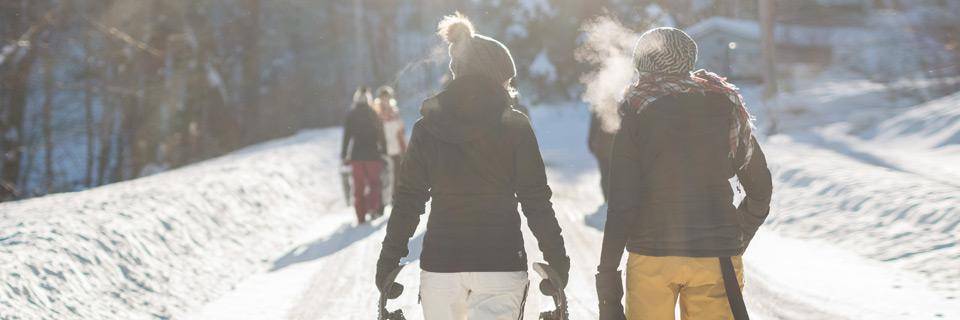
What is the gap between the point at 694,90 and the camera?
3682 mm

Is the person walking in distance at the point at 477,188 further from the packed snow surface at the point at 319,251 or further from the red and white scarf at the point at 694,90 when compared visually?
the packed snow surface at the point at 319,251

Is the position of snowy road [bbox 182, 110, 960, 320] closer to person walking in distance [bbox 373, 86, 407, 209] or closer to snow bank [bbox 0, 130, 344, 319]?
snow bank [bbox 0, 130, 344, 319]

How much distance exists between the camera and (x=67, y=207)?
10109 mm

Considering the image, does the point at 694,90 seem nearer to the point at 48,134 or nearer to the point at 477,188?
the point at 477,188

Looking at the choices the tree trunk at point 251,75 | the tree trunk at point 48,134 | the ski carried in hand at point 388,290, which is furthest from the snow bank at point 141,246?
the tree trunk at point 251,75

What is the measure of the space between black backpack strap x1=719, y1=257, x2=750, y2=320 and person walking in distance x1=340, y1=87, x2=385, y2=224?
32.9 feet

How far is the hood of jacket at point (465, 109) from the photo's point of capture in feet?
12.1

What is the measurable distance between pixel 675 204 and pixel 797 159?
1377cm

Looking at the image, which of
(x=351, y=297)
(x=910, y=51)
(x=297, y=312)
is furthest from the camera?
(x=910, y=51)

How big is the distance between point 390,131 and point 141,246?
6672 mm

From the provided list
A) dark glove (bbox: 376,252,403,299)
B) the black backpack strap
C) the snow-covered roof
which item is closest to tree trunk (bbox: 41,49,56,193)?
dark glove (bbox: 376,252,403,299)

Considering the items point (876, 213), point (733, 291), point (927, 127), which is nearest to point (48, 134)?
point (927, 127)

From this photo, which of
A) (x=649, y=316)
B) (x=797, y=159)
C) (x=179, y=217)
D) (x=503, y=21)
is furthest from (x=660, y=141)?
(x=503, y=21)

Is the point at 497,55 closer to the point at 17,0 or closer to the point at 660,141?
the point at 660,141
